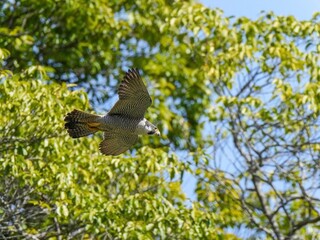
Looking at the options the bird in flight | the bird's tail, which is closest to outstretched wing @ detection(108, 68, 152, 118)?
the bird in flight

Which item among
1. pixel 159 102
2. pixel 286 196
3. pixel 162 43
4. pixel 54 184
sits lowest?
pixel 54 184

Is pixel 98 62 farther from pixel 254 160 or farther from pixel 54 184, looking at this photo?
pixel 54 184

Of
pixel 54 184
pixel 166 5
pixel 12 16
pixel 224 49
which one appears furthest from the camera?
pixel 166 5

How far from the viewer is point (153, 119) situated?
13.1 meters

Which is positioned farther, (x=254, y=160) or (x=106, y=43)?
(x=106, y=43)

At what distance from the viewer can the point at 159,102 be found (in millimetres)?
15492

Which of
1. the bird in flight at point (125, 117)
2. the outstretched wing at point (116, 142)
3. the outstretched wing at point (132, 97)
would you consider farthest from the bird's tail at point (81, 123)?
the outstretched wing at point (116, 142)

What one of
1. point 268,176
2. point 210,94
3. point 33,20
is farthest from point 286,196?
point 33,20

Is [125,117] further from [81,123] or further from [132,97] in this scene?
[81,123]

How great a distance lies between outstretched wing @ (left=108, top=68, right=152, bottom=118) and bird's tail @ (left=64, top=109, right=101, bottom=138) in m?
0.19

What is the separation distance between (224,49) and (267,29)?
0.67 metres

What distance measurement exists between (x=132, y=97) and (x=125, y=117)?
0.94ft

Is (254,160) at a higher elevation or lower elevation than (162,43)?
lower

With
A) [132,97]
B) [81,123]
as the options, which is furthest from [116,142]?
[132,97]
